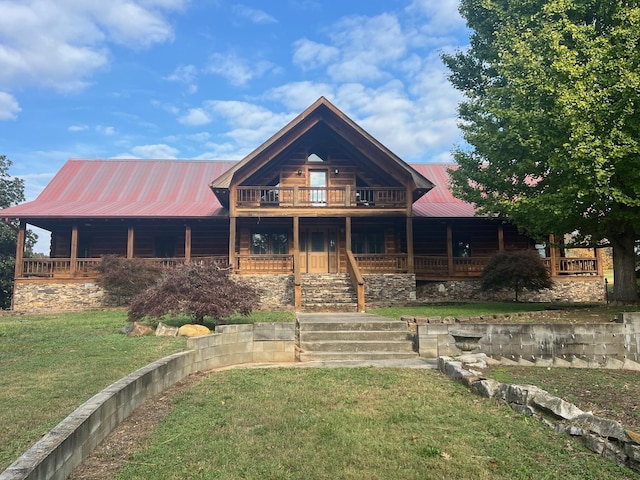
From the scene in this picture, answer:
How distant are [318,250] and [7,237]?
19.9 meters

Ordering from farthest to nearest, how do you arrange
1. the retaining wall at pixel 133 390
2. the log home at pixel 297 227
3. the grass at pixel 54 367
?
the log home at pixel 297 227 < the grass at pixel 54 367 < the retaining wall at pixel 133 390

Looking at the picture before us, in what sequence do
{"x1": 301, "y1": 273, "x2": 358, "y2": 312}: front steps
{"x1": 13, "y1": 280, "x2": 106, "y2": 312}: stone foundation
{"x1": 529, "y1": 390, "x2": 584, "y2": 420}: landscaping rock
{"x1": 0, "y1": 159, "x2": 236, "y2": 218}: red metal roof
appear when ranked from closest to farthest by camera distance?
{"x1": 529, "y1": 390, "x2": 584, "y2": 420}: landscaping rock, {"x1": 301, "y1": 273, "x2": 358, "y2": 312}: front steps, {"x1": 13, "y1": 280, "x2": 106, "y2": 312}: stone foundation, {"x1": 0, "y1": 159, "x2": 236, "y2": 218}: red metal roof

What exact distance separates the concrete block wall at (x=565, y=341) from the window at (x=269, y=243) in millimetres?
14571

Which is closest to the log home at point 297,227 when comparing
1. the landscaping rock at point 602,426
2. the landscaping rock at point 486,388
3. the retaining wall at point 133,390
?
the retaining wall at point 133,390

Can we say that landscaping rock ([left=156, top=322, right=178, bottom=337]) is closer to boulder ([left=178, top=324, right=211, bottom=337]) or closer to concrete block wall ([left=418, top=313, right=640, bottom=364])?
boulder ([left=178, top=324, right=211, bottom=337])

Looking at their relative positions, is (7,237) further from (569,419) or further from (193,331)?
(569,419)

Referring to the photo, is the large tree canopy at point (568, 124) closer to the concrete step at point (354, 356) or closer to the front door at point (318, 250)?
the concrete step at point (354, 356)

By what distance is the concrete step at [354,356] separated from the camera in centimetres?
998

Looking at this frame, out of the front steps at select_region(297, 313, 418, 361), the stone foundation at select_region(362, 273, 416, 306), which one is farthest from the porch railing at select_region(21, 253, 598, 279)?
the front steps at select_region(297, 313, 418, 361)

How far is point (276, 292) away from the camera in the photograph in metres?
A: 19.7

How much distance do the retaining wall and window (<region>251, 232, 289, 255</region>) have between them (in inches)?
532

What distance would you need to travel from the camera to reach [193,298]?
35.6ft

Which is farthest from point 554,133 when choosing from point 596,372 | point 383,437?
point 383,437

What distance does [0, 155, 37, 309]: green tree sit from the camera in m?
27.0
